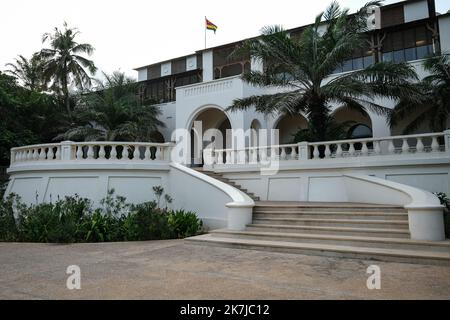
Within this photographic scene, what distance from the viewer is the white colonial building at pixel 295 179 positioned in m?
7.71

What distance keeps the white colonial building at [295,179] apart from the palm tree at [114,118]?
2907mm

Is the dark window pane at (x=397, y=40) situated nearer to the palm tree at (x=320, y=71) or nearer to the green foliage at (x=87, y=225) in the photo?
the palm tree at (x=320, y=71)

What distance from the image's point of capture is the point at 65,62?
2491cm

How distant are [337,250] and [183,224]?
4.83m

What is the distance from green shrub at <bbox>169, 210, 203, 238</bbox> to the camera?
32.9 ft

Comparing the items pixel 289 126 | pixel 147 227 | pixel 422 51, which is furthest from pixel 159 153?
pixel 422 51

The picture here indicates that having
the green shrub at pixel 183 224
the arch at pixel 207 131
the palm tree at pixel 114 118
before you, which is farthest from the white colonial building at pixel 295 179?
the palm tree at pixel 114 118

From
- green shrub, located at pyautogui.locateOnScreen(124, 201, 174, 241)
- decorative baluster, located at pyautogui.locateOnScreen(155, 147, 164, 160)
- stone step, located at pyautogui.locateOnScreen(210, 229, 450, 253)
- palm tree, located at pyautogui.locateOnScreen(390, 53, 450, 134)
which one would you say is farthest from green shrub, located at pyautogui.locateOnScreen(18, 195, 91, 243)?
palm tree, located at pyautogui.locateOnScreen(390, 53, 450, 134)

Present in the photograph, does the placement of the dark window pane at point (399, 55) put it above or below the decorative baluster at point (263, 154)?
above

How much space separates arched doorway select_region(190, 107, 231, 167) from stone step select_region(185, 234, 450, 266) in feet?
42.5

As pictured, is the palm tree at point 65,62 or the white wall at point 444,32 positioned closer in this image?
the white wall at point 444,32

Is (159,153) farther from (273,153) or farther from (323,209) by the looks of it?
(323,209)
